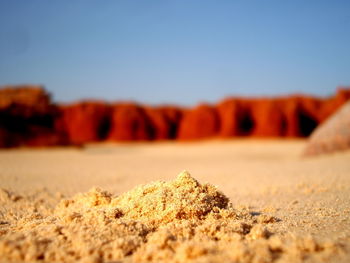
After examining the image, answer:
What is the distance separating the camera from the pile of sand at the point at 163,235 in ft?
7.52

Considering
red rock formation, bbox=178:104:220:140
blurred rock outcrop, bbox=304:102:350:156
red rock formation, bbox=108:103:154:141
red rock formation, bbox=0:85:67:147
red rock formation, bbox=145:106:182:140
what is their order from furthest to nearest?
red rock formation, bbox=145:106:182:140 → red rock formation, bbox=108:103:154:141 → red rock formation, bbox=178:104:220:140 → red rock formation, bbox=0:85:67:147 → blurred rock outcrop, bbox=304:102:350:156

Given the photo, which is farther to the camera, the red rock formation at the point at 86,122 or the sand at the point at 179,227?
the red rock formation at the point at 86,122

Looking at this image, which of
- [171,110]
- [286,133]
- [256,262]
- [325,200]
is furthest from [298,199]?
[171,110]

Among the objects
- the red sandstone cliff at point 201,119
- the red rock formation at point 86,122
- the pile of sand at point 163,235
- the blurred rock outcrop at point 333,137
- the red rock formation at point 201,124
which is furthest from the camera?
the red rock formation at point 86,122

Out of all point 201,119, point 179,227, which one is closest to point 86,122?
point 201,119

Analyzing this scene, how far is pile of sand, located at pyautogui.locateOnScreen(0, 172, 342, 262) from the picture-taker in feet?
7.52

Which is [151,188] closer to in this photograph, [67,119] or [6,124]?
[6,124]

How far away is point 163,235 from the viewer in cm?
253

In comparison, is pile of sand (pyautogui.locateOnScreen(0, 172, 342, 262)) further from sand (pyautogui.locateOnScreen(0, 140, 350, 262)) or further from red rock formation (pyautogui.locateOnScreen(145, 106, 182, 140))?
red rock formation (pyautogui.locateOnScreen(145, 106, 182, 140))

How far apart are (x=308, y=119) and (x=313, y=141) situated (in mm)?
30334

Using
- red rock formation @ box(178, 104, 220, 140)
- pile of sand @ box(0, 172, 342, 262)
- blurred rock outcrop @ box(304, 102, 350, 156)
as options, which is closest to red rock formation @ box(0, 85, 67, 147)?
blurred rock outcrop @ box(304, 102, 350, 156)

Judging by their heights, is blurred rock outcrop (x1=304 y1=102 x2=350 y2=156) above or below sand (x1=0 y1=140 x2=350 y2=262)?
above

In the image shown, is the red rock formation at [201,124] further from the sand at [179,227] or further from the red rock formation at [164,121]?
the sand at [179,227]

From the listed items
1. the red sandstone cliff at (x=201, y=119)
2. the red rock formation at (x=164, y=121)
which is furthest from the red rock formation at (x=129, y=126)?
the red rock formation at (x=164, y=121)
